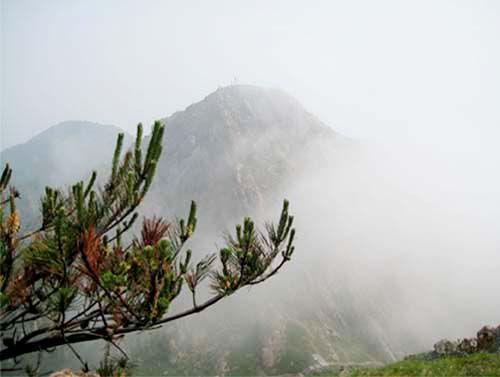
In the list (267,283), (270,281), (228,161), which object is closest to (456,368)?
(267,283)

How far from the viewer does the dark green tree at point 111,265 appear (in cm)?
508

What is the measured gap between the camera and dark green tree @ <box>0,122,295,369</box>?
508cm

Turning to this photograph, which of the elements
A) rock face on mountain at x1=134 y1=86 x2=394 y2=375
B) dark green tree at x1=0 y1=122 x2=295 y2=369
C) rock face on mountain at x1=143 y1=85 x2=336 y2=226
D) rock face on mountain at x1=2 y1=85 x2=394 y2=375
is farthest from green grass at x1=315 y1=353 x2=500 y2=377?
rock face on mountain at x1=143 y1=85 x2=336 y2=226

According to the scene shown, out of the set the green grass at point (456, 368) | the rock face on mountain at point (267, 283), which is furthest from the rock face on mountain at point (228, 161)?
the green grass at point (456, 368)

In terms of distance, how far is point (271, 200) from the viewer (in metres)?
158

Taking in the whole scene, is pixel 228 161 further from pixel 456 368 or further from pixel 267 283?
pixel 456 368

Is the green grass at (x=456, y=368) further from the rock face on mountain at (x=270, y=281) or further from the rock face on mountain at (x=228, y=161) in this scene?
the rock face on mountain at (x=228, y=161)

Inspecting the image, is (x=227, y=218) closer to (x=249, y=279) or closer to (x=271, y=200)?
(x=271, y=200)

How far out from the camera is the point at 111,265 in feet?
17.4

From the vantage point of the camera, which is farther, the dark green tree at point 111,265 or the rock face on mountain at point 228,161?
the rock face on mountain at point 228,161

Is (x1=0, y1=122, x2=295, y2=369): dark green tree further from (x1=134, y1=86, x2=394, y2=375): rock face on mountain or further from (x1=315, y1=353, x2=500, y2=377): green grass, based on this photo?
(x1=134, y1=86, x2=394, y2=375): rock face on mountain

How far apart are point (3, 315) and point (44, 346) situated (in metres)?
0.94

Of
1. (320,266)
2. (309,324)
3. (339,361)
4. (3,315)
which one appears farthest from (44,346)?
(320,266)

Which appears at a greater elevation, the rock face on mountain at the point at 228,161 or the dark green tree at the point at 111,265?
the rock face on mountain at the point at 228,161
